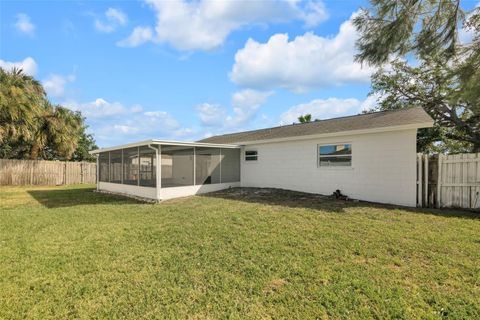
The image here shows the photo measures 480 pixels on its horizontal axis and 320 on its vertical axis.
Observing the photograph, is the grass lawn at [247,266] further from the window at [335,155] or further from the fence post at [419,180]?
the window at [335,155]

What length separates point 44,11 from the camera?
8219 mm

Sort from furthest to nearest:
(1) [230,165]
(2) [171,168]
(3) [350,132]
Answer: (1) [230,165] → (2) [171,168] → (3) [350,132]

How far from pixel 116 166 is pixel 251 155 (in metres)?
6.91

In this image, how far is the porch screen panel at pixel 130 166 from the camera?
11.8m

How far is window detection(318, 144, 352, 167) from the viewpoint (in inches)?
384

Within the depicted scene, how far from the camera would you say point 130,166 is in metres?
12.4

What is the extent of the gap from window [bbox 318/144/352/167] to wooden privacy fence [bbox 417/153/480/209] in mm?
2178

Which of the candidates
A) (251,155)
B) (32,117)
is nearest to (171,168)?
(251,155)

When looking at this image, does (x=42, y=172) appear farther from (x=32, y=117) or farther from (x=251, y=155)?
(x=251, y=155)

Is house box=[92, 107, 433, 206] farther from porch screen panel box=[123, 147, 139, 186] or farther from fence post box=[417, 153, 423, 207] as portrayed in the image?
fence post box=[417, 153, 423, 207]

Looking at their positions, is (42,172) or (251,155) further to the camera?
(42,172)

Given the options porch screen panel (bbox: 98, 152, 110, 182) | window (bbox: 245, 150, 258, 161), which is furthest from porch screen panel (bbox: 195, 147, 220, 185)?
porch screen panel (bbox: 98, 152, 110, 182)

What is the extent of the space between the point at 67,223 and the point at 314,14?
9.82 metres

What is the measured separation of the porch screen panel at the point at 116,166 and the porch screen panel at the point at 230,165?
508 cm
